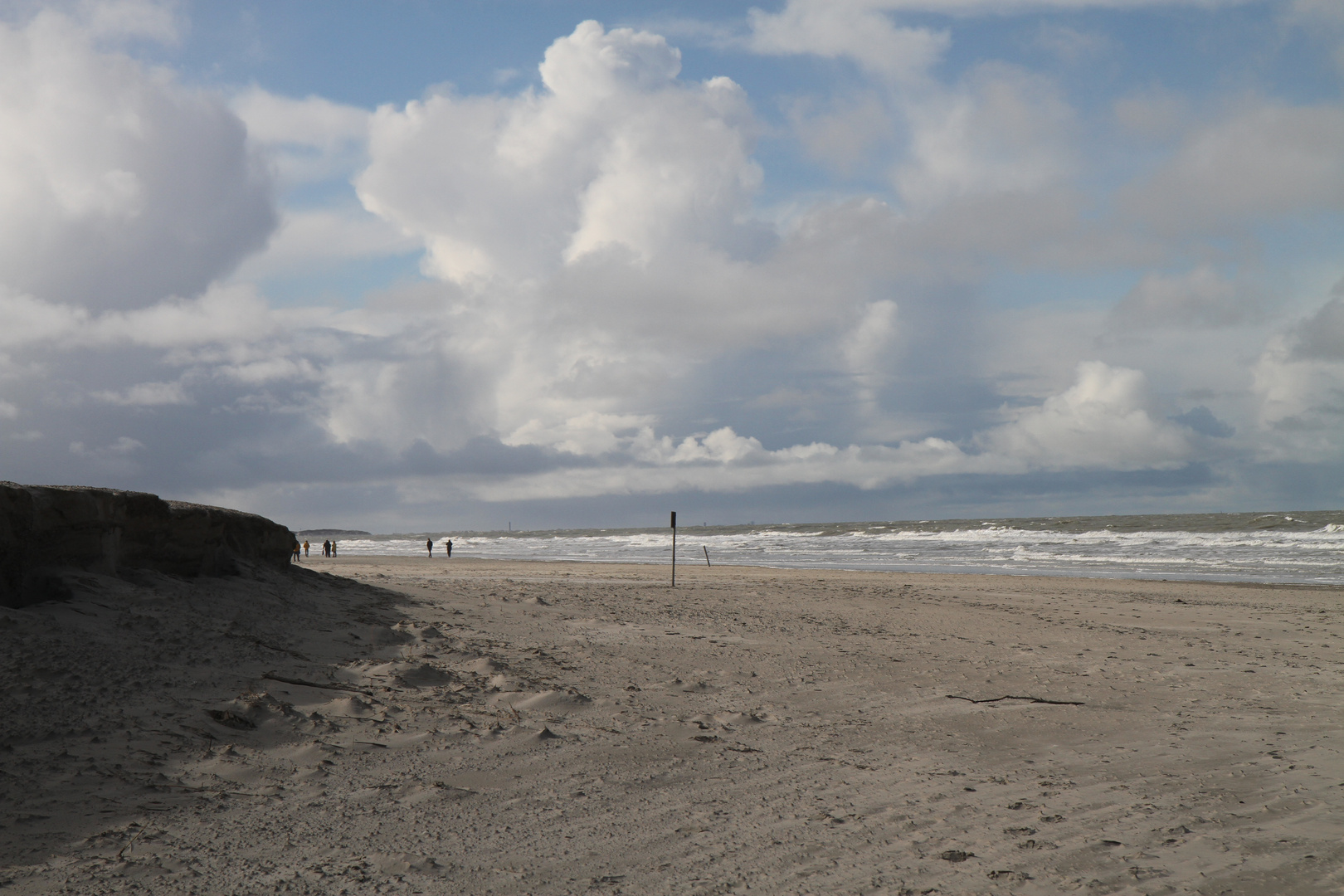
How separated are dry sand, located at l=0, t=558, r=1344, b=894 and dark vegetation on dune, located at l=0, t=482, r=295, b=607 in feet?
1.15

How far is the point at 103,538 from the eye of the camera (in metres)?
7.99

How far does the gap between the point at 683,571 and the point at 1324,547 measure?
2874cm

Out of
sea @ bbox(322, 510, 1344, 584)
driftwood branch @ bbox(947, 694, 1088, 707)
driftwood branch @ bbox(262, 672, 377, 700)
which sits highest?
driftwood branch @ bbox(262, 672, 377, 700)

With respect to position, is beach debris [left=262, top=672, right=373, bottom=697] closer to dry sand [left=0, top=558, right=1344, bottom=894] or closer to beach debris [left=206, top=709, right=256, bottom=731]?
dry sand [left=0, top=558, right=1344, bottom=894]

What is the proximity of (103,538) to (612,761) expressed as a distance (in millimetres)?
6169

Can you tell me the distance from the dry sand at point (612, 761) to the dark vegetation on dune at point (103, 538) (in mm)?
350

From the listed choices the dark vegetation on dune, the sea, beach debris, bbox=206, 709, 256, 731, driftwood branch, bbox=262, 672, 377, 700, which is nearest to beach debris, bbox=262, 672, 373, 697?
driftwood branch, bbox=262, 672, 377, 700

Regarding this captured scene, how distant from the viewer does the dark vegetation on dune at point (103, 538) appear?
6.75 meters

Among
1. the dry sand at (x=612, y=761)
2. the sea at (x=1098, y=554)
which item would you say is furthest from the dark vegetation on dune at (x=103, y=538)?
the sea at (x=1098, y=554)

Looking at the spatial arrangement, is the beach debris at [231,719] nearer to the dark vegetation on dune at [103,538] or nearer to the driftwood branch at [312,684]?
the driftwood branch at [312,684]

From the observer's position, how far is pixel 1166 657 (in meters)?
9.95

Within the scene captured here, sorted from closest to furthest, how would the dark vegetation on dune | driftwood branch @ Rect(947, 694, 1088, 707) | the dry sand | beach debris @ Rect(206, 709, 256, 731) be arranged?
the dry sand → beach debris @ Rect(206, 709, 256, 731) → the dark vegetation on dune → driftwood branch @ Rect(947, 694, 1088, 707)

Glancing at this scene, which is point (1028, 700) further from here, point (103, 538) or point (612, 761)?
point (103, 538)

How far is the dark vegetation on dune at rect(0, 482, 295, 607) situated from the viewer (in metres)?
6.75
